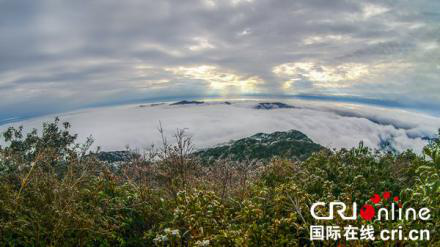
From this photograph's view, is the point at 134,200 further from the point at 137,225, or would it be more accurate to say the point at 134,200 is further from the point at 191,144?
the point at 191,144

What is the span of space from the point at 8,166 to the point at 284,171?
5.88m

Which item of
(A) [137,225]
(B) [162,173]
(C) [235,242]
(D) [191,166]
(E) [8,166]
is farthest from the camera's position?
(D) [191,166]

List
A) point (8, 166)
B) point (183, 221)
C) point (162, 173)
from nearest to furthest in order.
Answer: point (183, 221)
point (8, 166)
point (162, 173)

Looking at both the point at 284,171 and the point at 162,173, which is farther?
the point at 284,171

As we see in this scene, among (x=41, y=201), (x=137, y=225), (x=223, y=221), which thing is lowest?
(x=137, y=225)

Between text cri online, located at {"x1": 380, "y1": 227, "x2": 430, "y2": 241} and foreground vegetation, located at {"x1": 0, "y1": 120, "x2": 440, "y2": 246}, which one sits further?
foreground vegetation, located at {"x1": 0, "y1": 120, "x2": 440, "y2": 246}

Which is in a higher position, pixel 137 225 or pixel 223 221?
pixel 223 221

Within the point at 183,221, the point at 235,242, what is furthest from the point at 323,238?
the point at 183,221

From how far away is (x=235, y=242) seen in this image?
4211mm

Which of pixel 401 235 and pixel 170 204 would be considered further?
pixel 170 204

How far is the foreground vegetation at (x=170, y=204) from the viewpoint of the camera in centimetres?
446

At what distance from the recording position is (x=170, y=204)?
19.2 feet

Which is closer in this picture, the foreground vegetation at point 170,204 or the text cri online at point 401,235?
the text cri online at point 401,235

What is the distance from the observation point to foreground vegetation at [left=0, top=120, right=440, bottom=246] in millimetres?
4457
